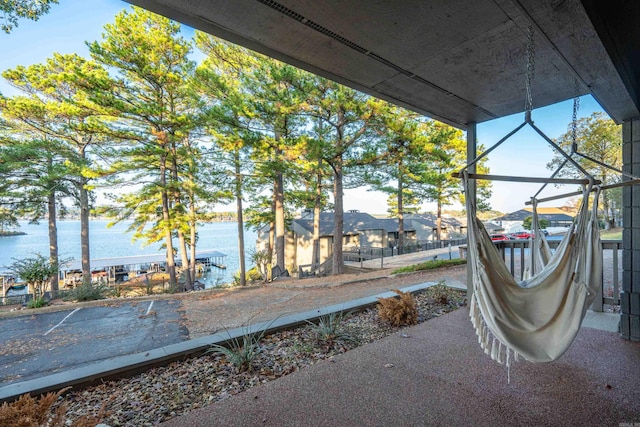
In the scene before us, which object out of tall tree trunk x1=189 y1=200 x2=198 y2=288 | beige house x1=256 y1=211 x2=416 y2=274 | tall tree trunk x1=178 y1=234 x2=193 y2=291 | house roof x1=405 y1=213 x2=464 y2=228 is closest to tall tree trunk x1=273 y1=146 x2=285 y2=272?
beige house x1=256 y1=211 x2=416 y2=274

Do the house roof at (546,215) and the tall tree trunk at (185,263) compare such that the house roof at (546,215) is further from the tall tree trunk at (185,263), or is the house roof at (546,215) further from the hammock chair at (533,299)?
the hammock chair at (533,299)

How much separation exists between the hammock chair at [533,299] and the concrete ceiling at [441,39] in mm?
944

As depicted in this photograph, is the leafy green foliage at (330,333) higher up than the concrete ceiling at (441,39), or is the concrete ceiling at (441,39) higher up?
the concrete ceiling at (441,39)

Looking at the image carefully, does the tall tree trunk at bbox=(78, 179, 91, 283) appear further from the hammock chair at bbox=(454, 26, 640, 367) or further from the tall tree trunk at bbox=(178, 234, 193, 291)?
the hammock chair at bbox=(454, 26, 640, 367)

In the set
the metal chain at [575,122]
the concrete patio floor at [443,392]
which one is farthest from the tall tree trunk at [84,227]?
the metal chain at [575,122]

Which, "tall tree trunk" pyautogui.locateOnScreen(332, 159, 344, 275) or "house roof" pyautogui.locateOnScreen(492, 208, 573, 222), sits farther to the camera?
"house roof" pyautogui.locateOnScreen(492, 208, 573, 222)

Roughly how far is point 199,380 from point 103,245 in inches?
1598

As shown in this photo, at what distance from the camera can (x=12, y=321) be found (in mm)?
5152

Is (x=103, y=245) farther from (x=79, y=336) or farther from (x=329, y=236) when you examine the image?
(x=79, y=336)

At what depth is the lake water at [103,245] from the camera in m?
12.6

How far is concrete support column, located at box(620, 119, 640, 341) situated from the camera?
8.57 feet

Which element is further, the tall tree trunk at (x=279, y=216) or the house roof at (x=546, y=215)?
the house roof at (x=546, y=215)

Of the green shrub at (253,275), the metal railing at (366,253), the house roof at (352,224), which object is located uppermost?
the house roof at (352,224)

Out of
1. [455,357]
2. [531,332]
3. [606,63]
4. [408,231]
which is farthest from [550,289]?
[408,231]
